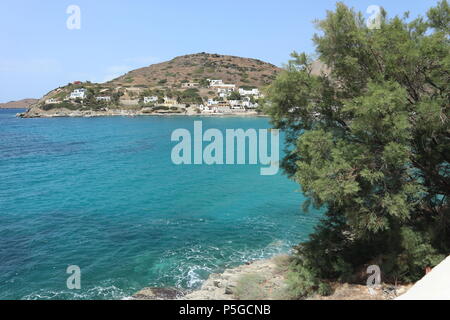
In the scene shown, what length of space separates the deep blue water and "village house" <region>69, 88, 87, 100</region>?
426 ft

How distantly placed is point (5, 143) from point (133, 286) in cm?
6175

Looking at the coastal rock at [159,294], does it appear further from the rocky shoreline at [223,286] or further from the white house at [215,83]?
the white house at [215,83]

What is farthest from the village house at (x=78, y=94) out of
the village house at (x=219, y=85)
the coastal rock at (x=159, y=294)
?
the coastal rock at (x=159, y=294)

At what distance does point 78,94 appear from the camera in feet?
536

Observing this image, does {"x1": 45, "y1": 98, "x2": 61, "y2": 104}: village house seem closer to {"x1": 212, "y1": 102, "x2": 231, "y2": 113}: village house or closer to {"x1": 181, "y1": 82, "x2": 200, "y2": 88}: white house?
{"x1": 181, "y1": 82, "x2": 200, "y2": 88}: white house

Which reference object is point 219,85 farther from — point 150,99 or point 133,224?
point 133,224

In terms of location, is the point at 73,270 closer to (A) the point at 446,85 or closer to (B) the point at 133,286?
(B) the point at 133,286

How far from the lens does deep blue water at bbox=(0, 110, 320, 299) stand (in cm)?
1591

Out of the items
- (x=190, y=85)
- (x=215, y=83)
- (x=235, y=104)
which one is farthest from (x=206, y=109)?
(x=215, y=83)

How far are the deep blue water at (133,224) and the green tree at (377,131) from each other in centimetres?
659

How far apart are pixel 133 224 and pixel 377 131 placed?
56.5ft

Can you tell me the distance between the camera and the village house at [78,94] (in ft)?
527

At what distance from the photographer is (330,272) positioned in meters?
13.7
